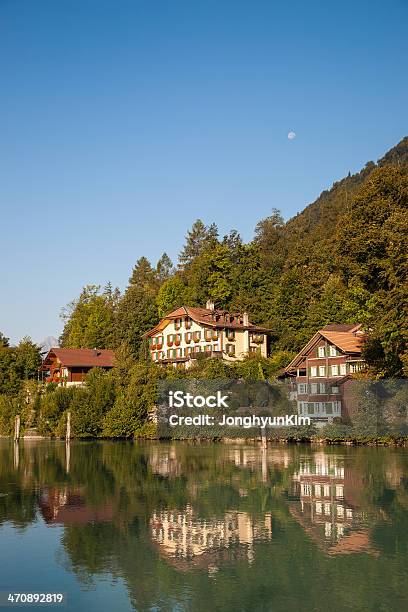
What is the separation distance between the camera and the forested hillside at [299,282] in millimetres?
46250

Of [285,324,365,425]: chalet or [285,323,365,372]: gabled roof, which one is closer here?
[285,324,365,425]: chalet

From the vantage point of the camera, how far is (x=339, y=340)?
207 feet

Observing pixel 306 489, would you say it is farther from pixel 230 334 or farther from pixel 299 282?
pixel 299 282

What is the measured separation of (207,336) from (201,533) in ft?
192

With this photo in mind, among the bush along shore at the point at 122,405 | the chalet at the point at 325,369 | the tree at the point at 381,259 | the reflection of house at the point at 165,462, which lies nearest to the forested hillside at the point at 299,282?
the tree at the point at 381,259

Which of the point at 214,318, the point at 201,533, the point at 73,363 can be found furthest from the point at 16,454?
the point at 201,533

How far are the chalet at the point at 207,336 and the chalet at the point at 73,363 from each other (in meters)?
7.06

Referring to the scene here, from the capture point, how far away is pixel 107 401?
68938mm

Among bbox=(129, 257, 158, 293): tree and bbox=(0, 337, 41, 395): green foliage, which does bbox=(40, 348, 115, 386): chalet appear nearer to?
bbox=(0, 337, 41, 395): green foliage

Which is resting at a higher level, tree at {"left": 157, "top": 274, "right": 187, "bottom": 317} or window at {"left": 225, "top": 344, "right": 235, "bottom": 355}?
tree at {"left": 157, "top": 274, "right": 187, "bottom": 317}

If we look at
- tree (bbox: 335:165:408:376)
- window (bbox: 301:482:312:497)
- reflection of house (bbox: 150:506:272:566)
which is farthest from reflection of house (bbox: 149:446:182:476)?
tree (bbox: 335:165:408:376)

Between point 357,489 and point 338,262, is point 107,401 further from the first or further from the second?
point 357,489

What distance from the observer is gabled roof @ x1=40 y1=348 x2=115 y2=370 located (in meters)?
83.9

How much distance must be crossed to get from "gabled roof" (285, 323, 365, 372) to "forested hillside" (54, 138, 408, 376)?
2.46 m
